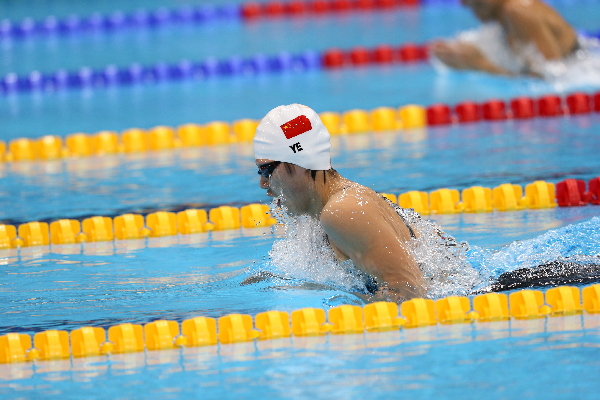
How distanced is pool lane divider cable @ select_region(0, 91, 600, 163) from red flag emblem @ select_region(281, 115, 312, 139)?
13.3ft

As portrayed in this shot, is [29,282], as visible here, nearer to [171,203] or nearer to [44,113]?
[171,203]

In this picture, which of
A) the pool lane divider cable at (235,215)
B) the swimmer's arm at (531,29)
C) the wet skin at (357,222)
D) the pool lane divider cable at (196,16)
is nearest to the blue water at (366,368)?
the wet skin at (357,222)

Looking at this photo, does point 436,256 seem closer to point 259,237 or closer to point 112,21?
point 259,237

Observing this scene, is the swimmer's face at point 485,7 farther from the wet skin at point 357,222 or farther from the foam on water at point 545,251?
the wet skin at point 357,222

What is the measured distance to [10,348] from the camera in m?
3.39

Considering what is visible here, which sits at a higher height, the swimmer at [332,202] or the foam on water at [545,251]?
the swimmer at [332,202]

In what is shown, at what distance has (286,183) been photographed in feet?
11.0

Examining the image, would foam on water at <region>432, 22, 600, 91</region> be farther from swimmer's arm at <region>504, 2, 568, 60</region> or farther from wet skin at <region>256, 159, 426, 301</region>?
wet skin at <region>256, 159, 426, 301</region>

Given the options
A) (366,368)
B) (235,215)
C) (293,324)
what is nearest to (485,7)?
(235,215)

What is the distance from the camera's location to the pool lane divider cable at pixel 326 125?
7.41 metres

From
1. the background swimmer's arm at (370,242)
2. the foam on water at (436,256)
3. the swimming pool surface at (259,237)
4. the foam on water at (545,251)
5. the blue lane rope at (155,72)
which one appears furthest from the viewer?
the blue lane rope at (155,72)

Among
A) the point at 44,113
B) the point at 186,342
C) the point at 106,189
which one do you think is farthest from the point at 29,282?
the point at 44,113

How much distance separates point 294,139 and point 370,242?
1.56 feet

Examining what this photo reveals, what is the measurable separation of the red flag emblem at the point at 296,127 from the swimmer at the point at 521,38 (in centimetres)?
530
